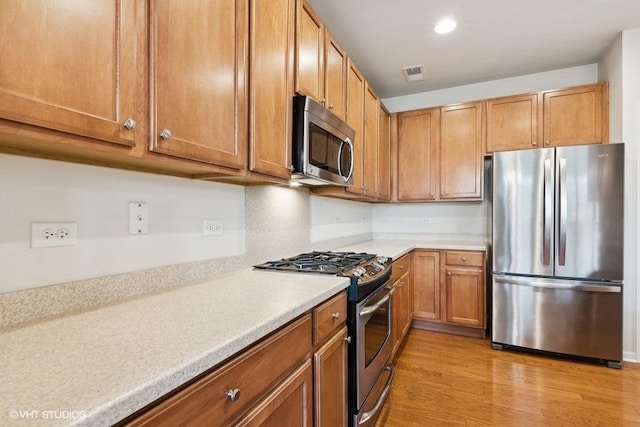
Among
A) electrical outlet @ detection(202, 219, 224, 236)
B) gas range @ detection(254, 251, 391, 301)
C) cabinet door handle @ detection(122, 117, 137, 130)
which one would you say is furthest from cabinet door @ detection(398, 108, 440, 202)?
cabinet door handle @ detection(122, 117, 137, 130)

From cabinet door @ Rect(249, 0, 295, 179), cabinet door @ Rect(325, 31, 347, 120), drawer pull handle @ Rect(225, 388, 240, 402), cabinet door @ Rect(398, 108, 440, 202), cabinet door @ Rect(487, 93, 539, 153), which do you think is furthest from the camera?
cabinet door @ Rect(398, 108, 440, 202)

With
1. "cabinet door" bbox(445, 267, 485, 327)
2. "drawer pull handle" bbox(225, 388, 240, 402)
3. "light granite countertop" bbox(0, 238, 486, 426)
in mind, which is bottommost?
"cabinet door" bbox(445, 267, 485, 327)

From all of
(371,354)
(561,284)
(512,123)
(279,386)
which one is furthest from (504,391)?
(512,123)

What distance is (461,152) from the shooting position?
11.2 feet

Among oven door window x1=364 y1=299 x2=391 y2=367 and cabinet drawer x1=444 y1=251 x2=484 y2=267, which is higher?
cabinet drawer x1=444 y1=251 x2=484 y2=267

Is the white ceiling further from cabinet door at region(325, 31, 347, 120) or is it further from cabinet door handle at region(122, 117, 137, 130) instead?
cabinet door handle at region(122, 117, 137, 130)

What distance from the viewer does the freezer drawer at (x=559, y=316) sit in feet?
8.26

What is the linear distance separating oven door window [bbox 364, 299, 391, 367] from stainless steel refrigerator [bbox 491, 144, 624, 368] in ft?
4.73

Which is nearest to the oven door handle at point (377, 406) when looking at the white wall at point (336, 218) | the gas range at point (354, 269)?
the gas range at point (354, 269)

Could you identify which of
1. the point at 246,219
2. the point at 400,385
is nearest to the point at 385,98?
the point at 246,219

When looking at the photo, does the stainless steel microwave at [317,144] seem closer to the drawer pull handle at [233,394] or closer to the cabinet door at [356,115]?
the cabinet door at [356,115]

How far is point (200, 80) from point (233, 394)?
3.23ft

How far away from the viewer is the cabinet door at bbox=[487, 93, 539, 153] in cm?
309

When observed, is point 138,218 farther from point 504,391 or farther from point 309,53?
point 504,391
